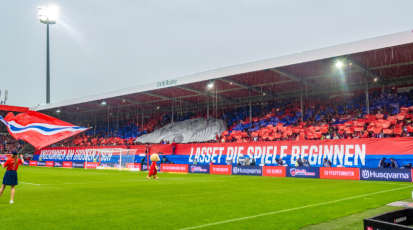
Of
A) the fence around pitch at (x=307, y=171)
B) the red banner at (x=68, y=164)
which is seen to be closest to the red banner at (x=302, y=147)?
the fence around pitch at (x=307, y=171)

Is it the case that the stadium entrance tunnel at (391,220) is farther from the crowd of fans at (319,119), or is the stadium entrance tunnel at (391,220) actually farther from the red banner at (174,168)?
the red banner at (174,168)

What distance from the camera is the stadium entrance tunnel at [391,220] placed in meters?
4.00

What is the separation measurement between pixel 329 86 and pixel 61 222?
104ft

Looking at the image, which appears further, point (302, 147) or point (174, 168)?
point (174, 168)

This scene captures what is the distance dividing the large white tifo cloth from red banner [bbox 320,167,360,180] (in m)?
15.6

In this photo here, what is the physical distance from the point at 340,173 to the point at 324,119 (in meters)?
10.0

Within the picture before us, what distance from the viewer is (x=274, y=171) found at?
81.9 feet

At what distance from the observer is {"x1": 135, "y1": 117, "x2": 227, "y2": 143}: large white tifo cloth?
123ft

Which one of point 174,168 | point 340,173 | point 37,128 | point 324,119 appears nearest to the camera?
point 340,173

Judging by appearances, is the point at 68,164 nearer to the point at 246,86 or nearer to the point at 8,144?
the point at 8,144

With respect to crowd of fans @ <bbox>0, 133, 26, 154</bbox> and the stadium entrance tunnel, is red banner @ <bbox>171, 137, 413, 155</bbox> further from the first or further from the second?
crowd of fans @ <bbox>0, 133, 26, 154</bbox>

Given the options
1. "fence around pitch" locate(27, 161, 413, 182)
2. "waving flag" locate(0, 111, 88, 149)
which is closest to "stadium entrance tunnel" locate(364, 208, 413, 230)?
"fence around pitch" locate(27, 161, 413, 182)

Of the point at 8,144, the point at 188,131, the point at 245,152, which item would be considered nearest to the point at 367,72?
the point at 245,152

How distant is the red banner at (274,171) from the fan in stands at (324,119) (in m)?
4.74
